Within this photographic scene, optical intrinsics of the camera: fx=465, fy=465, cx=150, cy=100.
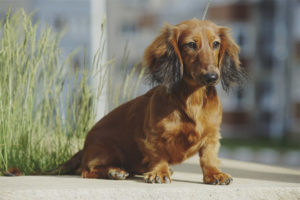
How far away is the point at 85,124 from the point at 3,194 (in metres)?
1.43

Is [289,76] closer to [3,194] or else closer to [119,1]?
[119,1]

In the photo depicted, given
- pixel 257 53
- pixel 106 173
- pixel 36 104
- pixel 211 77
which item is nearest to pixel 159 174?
pixel 106 173

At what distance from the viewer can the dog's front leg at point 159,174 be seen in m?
2.75

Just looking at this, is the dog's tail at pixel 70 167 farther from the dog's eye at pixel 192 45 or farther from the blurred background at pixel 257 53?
the blurred background at pixel 257 53

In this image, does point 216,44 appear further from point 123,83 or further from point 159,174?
point 123,83

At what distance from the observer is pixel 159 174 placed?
2.77 meters

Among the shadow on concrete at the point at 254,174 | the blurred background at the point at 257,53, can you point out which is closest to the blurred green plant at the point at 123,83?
the shadow on concrete at the point at 254,174

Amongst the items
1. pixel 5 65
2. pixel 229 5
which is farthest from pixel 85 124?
pixel 229 5

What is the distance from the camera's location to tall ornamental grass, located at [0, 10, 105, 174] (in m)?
3.30

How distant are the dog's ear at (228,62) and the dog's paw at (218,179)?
21.6 inches

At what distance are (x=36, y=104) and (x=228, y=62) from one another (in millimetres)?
1582

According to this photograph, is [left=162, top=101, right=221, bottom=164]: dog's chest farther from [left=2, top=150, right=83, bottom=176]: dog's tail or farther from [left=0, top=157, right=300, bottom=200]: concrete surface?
[left=2, top=150, right=83, bottom=176]: dog's tail

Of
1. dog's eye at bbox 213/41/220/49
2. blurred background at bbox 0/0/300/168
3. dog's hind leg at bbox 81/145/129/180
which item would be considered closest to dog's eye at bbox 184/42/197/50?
dog's eye at bbox 213/41/220/49

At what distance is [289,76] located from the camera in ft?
66.5
